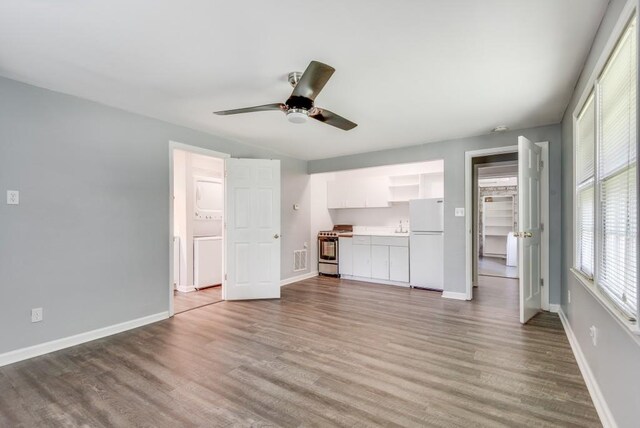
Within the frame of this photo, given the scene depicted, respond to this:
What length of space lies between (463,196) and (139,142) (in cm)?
431

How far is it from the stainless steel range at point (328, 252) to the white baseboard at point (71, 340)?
3.28m

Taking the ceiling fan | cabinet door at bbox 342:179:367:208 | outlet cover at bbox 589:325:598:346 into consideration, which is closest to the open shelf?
cabinet door at bbox 342:179:367:208

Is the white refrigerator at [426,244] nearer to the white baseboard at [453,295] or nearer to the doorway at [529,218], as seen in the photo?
the white baseboard at [453,295]

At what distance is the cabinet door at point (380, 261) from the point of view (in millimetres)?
5500

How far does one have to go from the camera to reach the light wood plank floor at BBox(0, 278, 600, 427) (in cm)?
182

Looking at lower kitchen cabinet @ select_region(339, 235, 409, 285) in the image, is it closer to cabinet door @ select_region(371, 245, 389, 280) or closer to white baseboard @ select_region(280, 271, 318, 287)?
cabinet door @ select_region(371, 245, 389, 280)

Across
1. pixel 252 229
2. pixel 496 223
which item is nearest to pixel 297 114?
pixel 252 229

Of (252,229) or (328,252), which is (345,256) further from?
(252,229)

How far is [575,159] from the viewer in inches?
108

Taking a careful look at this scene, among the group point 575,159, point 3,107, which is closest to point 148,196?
point 3,107

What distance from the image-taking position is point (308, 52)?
2139 mm

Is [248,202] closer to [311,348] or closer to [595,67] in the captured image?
[311,348]

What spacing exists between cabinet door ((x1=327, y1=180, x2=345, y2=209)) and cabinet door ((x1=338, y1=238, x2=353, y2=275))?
90 cm

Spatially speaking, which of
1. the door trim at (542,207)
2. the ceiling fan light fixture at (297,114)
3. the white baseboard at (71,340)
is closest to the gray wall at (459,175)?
the door trim at (542,207)
